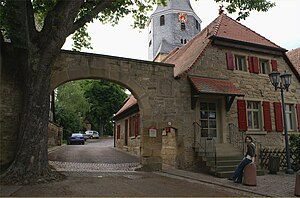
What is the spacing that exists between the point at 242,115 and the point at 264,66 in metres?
3.88

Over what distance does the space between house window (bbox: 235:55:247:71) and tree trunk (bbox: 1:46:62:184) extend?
1015 centimetres

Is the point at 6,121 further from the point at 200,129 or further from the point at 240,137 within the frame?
the point at 240,137

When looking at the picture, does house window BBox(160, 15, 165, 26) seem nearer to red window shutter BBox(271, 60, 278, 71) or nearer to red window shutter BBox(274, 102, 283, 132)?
red window shutter BBox(271, 60, 278, 71)

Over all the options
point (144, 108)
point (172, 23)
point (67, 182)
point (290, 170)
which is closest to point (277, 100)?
point (290, 170)

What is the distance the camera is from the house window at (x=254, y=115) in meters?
14.5

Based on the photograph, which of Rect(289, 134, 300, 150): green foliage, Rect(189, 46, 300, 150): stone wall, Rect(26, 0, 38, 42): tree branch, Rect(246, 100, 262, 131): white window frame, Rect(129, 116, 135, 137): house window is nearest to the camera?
Rect(26, 0, 38, 42): tree branch

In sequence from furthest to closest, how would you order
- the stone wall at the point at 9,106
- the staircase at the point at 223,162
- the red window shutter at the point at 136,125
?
the red window shutter at the point at 136,125
the staircase at the point at 223,162
the stone wall at the point at 9,106

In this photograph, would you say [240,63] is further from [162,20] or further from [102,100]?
[102,100]

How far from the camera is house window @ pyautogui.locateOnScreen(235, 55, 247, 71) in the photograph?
1486cm

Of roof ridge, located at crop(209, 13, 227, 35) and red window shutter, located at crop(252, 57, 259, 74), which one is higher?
roof ridge, located at crop(209, 13, 227, 35)

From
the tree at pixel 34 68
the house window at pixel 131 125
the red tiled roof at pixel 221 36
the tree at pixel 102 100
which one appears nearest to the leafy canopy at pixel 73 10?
the tree at pixel 34 68

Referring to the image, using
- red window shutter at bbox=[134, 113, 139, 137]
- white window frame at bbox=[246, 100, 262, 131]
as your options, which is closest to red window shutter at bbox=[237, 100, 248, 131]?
white window frame at bbox=[246, 100, 262, 131]

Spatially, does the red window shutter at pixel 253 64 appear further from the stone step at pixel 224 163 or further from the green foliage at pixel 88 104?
the green foliage at pixel 88 104

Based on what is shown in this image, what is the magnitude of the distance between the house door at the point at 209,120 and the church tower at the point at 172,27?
2398cm
